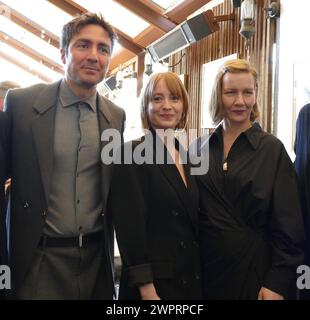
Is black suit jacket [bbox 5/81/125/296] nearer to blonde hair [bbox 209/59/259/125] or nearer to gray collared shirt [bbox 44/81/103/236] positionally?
gray collared shirt [bbox 44/81/103/236]

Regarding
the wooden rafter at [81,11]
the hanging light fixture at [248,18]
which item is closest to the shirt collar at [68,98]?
the hanging light fixture at [248,18]

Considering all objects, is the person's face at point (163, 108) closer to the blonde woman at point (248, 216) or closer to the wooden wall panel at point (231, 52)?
the blonde woman at point (248, 216)

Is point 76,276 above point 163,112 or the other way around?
the other way around

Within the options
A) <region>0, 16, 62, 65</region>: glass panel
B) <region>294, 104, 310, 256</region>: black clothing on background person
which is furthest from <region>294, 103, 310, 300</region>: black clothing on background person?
<region>0, 16, 62, 65</region>: glass panel

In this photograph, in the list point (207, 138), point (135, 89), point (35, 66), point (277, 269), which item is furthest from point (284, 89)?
point (35, 66)

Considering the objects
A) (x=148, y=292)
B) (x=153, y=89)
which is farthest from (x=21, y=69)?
(x=148, y=292)

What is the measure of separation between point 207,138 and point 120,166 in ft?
1.50

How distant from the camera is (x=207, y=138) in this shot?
175 centimetres

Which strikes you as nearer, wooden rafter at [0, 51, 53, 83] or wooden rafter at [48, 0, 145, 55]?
wooden rafter at [48, 0, 145, 55]

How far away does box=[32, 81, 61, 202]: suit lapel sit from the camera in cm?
149

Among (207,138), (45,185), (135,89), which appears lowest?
(45,185)

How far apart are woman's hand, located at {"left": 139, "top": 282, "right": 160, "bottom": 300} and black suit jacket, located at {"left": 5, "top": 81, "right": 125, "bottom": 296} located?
225 millimetres

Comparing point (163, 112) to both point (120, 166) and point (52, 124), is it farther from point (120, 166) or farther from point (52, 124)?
point (52, 124)

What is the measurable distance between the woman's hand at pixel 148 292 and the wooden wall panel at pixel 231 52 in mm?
1941
